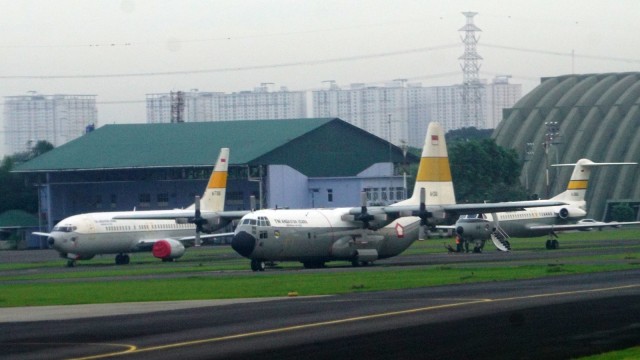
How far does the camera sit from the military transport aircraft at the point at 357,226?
5544cm

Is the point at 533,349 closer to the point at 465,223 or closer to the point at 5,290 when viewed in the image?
the point at 5,290

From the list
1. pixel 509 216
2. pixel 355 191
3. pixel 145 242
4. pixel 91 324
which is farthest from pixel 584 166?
pixel 91 324

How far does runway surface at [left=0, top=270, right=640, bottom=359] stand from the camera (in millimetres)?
22062

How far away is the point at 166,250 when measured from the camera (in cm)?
7219

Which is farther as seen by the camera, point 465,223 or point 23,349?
point 465,223

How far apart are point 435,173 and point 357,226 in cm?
545

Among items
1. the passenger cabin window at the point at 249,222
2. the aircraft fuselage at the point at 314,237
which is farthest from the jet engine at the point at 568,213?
the passenger cabin window at the point at 249,222

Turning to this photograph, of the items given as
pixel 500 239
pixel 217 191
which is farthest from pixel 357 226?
pixel 217 191

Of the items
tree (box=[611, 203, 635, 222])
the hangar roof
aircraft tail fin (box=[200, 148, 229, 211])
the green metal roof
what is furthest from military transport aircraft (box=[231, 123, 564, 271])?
tree (box=[611, 203, 635, 222])

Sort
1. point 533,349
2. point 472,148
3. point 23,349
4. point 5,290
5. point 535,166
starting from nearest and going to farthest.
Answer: point 533,349 < point 23,349 < point 5,290 < point 472,148 < point 535,166

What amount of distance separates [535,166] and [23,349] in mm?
135516

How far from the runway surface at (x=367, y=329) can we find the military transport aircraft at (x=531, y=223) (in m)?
37.7

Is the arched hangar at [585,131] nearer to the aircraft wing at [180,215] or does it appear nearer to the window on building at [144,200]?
the window on building at [144,200]

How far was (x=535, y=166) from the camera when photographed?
6102 inches
